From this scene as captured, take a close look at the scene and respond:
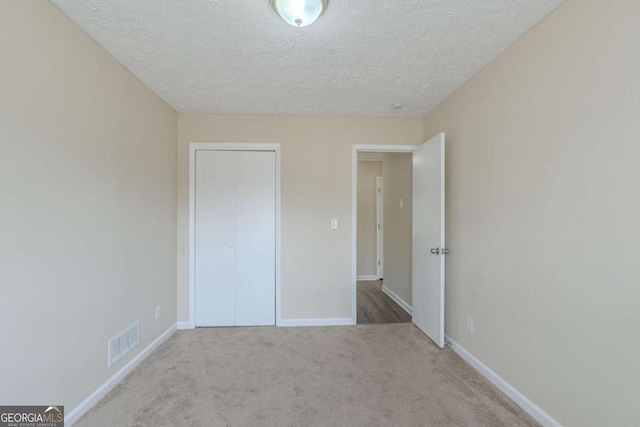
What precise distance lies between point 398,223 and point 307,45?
2829 millimetres

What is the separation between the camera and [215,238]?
3.19 m

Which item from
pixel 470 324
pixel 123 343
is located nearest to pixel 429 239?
pixel 470 324

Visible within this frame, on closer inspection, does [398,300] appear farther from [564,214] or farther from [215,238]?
[564,214]

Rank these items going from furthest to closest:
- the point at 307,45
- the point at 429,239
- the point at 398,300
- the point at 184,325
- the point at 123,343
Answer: the point at 398,300, the point at 184,325, the point at 429,239, the point at 123,343, the point at 307,45

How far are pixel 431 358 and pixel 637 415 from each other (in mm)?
1389

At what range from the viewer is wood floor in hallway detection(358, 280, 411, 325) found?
342 centimetres

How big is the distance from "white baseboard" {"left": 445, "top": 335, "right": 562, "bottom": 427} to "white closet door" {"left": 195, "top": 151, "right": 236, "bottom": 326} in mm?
2374

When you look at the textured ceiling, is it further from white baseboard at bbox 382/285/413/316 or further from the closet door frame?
white baseboard at bbox 382/285/413/316

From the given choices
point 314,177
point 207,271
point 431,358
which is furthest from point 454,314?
point 207,271

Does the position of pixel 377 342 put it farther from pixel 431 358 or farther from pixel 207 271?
pixel 207 271

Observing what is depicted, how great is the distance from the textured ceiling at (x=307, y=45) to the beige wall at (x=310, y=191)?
449 millimetres

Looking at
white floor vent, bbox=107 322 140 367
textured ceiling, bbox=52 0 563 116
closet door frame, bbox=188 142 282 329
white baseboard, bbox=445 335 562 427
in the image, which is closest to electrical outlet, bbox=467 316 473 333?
white baseboard, bbox=445 335 562 427

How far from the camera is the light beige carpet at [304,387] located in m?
1.75

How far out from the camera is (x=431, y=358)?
248 centimetres
